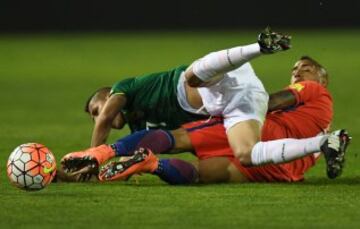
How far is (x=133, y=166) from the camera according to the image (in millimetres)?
8031

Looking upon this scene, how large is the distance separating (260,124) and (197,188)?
0.77m

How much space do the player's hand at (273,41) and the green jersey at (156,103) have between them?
1505 millimetres

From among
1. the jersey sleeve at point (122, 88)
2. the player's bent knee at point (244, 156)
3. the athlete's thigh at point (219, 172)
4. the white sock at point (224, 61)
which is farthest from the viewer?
the jersey sleeve at point (122, 88)

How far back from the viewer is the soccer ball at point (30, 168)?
302 inches

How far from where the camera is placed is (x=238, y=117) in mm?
8539

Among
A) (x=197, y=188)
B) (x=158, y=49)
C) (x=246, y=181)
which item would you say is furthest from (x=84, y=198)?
(x=158, y=49)

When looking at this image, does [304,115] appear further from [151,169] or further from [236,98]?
[151,169]

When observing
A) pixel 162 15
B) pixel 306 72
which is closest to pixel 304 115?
pixel 306 72

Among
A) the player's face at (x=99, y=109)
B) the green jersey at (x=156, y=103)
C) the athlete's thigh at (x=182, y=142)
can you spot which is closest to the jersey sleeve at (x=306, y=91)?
the green jersey at (x=156, y=103)

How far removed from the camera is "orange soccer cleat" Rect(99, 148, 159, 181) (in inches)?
316

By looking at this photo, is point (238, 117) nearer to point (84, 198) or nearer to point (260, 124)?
point (260, 124)

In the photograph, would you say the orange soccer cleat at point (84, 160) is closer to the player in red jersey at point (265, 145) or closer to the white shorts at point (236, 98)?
the player in red jersey at point (265, 145)

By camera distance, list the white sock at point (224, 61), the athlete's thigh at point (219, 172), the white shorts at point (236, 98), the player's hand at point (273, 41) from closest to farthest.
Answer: the player's hand at point (273, 41), the white sock at point (224, 61), the athlete's thigh at point (219, 172), the white shorts at point (236, 98)

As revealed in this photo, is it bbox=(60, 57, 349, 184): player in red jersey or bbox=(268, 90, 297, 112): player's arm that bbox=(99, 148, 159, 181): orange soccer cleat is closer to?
bbox=(60, 57, 349, 184): player in red jersey
